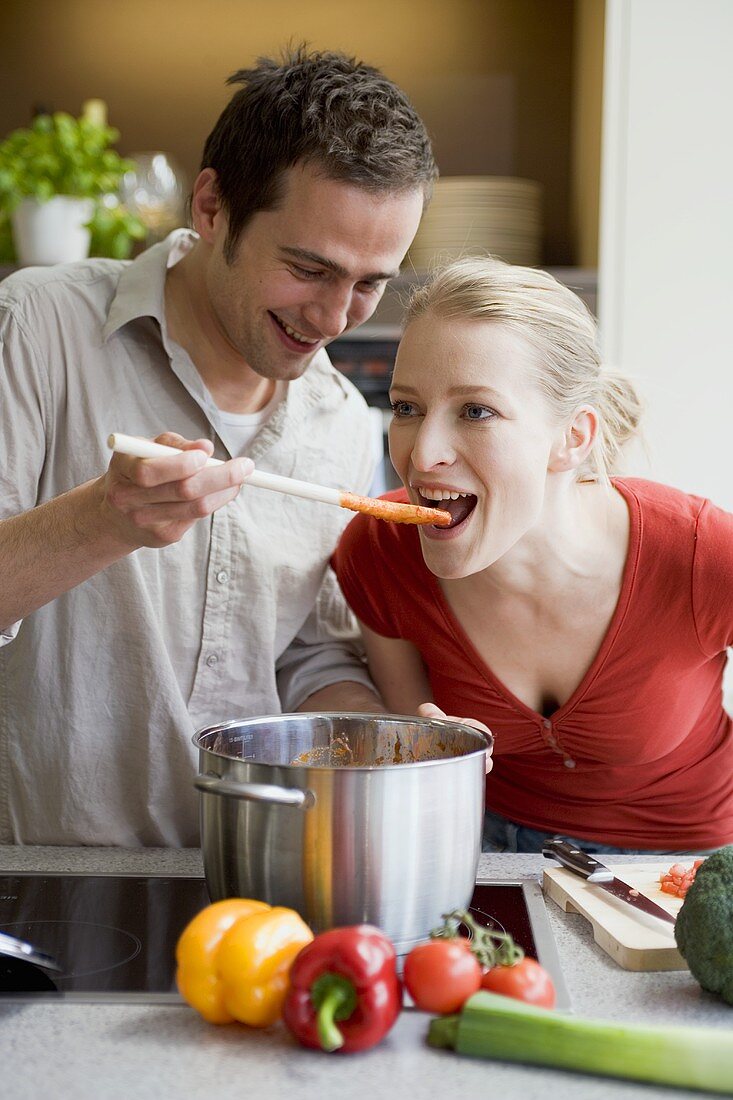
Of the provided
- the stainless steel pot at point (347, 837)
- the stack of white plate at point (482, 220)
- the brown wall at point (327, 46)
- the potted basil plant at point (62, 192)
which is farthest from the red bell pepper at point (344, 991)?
the brown wall at point (327, 46)

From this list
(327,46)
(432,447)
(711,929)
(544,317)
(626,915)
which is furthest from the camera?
(327,46)

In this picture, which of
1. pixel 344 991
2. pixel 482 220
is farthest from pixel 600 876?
pixel 482 220

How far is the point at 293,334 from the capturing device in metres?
1.69

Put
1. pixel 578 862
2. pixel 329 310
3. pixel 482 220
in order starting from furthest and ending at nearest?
1. pixel 482 220
2. pixel 329 310
3. pixel 578 862

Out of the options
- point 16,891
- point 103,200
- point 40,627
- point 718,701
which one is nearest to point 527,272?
point 718,701

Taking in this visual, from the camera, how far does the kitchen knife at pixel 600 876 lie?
112 centimetres

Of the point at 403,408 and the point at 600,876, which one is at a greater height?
the point at 403,408

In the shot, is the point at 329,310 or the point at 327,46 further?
the point at 327,46

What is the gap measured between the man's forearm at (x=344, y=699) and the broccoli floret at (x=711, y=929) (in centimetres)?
73

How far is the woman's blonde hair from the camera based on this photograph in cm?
149

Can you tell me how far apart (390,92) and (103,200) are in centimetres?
152

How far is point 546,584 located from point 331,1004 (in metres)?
0.86

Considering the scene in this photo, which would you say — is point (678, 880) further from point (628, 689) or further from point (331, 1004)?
point (331, 1004)

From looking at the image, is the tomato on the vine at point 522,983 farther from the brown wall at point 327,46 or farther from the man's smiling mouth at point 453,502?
the brown wall at point 327,46
